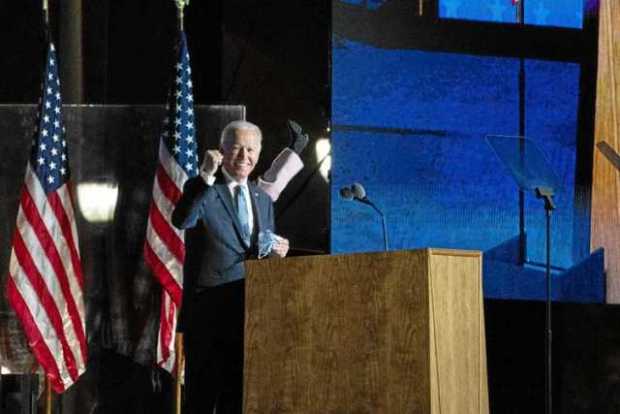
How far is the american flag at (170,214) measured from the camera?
20.1 feet

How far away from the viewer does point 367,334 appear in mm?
4395

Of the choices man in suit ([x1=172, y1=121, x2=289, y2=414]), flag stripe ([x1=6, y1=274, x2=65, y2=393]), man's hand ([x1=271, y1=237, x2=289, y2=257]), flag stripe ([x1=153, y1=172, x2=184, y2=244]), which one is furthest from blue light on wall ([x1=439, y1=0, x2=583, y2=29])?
flag stripe ([x1=6, y1=274, x2=65, y2=393])

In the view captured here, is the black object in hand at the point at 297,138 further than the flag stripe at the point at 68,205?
No

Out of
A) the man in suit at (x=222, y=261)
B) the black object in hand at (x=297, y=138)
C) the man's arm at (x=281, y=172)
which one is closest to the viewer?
the man in suit at (x=222, y=261)

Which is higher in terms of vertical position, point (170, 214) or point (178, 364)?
point (170, 214)

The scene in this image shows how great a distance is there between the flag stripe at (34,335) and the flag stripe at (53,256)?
0.17 meters

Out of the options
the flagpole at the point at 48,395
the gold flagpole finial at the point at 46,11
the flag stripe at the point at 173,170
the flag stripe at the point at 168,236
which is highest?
the gold flagpole finial at the point at 46,11

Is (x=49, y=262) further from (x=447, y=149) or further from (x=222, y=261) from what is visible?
Result: (x=447, y=149)

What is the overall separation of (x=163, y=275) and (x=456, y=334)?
223 cm

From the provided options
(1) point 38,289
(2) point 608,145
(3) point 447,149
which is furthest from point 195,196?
(2) point 608,145

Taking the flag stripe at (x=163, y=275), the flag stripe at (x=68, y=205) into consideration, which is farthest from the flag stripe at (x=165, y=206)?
the flag stripe at (x=68, y=205)

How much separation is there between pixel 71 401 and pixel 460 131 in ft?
8.58

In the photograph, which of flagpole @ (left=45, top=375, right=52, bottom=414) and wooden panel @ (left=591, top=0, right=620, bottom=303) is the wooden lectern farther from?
wooden panel @ (left=591, top=0, right=620, bottom=303)

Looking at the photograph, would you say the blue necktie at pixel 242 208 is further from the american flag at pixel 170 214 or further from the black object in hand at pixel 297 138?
the american flag at pixel 170 214
